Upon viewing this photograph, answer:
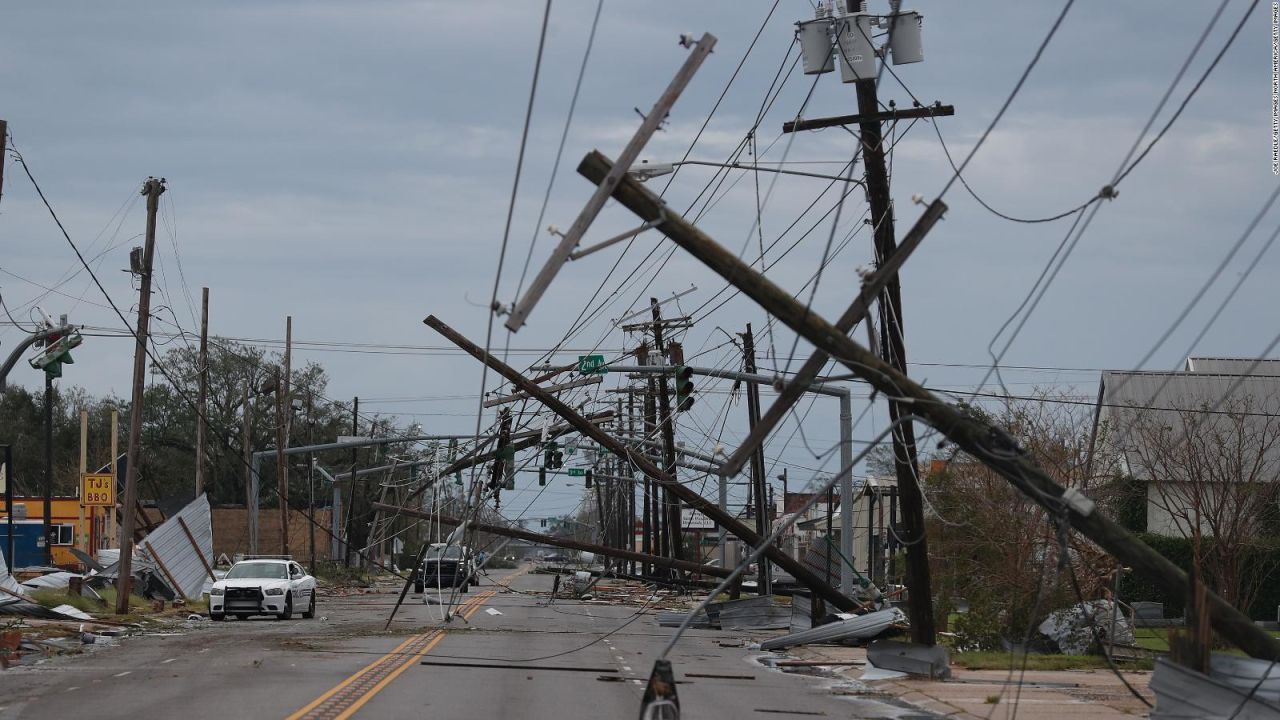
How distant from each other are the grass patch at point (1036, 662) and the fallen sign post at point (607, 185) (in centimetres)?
1423

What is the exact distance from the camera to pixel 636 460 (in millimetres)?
32094

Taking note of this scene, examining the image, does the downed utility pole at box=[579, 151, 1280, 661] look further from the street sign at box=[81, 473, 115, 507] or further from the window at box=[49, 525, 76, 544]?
the window at box=[49, 525, 76, 544]

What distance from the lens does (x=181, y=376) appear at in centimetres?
9212

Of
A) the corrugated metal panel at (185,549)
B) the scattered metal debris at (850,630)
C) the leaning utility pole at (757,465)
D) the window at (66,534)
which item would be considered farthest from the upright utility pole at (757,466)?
the window at (66,534)

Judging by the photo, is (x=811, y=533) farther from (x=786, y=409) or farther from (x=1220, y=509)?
(x=786, y=409)

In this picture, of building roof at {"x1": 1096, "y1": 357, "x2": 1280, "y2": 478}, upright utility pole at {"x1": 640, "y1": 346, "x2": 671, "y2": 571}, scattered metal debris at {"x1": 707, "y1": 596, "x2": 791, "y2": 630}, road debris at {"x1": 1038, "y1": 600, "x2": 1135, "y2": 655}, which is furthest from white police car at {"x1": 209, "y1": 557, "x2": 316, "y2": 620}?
building roof at {"x1": 1096, "y1": 357, "x2": 1280, "y2": 478}

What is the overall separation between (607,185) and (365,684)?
9497 mm

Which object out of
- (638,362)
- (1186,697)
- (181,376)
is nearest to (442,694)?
(1186,697)

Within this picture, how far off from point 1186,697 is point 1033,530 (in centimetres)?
2116

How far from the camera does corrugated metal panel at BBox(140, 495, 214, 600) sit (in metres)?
41.8

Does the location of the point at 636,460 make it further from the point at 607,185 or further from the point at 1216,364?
the point at 1216,364

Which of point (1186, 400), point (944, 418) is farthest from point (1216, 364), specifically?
point (944, 418)

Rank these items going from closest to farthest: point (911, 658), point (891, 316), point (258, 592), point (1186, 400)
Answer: point (891, 316) < point (911, 658) < point (258, 592) < point (1186, 400)

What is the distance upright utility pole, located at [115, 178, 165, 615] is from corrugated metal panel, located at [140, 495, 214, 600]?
537 cm
